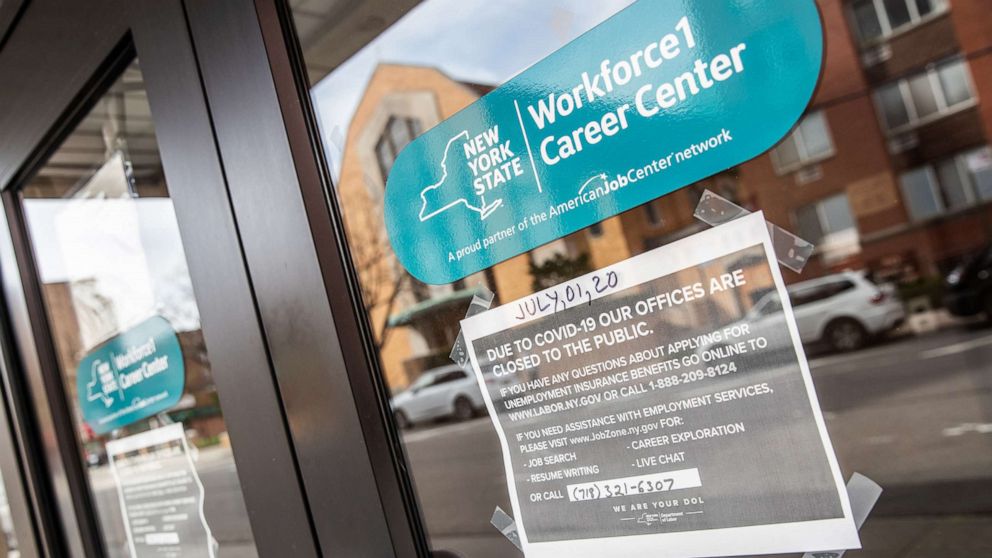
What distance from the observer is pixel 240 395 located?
1.40m

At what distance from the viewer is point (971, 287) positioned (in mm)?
669

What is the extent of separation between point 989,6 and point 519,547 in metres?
0.79

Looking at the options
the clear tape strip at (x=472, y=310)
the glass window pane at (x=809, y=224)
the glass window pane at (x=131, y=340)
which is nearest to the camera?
the glass window pane at (x=809, y=224)

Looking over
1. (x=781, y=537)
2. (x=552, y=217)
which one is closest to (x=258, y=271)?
(x=552, y=217)

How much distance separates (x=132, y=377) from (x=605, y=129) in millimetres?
1325

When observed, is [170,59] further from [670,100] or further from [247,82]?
[670,100]

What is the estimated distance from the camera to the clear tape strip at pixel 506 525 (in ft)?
3.56

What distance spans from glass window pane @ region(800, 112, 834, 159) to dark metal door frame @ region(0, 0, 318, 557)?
864 mm

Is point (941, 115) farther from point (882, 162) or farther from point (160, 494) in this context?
point (160, 494)

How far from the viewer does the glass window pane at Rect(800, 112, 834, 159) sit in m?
0.76

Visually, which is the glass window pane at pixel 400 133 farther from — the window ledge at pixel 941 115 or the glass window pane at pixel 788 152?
the window ledge at pixel 941 115

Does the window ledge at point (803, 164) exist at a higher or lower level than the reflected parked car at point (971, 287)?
higher

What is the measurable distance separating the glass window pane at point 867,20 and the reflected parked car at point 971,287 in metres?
0.21

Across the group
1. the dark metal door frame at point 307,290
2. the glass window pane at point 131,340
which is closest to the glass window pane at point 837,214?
the dark metal door frame at point 307,290
